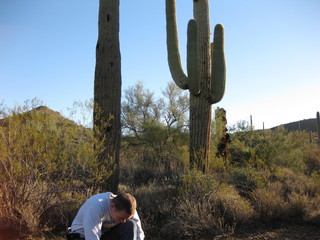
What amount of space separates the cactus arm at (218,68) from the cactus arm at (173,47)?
84 cm

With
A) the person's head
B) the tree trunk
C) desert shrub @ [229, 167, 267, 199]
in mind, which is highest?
the tree trunk

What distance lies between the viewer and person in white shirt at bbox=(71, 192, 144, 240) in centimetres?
277

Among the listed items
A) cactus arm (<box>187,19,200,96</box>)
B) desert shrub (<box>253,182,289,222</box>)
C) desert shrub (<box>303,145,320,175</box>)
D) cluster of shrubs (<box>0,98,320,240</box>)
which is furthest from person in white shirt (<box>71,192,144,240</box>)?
desert shrub (<box>303,145,320,175</box>)

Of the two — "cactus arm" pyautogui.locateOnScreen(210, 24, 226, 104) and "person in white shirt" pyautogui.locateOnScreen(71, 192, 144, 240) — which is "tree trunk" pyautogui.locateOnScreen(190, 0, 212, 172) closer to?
"cactus arm" pyautogui.locateOnScreen(210, 24, 226, 104)

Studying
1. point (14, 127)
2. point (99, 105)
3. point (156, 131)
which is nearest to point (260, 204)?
point (99, 105)

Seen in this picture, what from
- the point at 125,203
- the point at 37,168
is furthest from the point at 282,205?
the point at 37,168

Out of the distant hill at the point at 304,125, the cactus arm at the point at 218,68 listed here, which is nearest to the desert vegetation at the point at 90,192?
the cactus arm at the point at 218,68

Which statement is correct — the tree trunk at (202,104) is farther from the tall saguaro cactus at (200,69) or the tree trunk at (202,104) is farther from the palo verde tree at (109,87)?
the palo verde tree at (109,87)

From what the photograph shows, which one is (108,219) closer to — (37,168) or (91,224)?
(91,224)

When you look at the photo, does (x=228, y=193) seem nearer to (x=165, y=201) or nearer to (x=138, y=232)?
(x=165, y=201)

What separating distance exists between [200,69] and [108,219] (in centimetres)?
645

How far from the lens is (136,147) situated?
13562mm

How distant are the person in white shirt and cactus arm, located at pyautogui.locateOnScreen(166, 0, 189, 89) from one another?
19.6ft

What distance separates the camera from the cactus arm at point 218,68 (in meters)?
8.45
